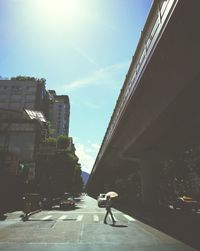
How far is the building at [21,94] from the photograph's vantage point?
4141 inches

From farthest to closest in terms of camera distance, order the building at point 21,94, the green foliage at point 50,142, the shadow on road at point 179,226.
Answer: the building at point 21,94, the green foliage at point 50,142, the shadow on road at point 179,226

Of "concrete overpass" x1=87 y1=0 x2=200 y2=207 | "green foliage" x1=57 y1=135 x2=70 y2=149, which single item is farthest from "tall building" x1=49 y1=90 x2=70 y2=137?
"concrete overpass" x1=87 y1=0 x2=200 y2=207

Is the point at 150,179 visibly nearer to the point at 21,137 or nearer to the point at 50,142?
the point at 21,137

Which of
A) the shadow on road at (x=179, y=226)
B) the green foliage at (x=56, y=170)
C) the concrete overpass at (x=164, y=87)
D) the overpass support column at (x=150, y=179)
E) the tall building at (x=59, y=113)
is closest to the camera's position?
the concrete overpass at (x=164, y=87)

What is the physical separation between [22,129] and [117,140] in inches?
1152

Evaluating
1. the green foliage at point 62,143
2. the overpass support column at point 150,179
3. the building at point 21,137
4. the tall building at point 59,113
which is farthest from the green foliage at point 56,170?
the tall building at point 59,113

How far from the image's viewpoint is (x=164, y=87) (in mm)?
17078

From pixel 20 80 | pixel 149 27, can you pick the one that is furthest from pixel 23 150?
pixel 20 80

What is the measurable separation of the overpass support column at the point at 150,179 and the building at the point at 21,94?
75583 mm

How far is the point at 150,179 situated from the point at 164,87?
19.6 m

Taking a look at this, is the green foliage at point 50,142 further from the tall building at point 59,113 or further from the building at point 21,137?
the tall building at point 59,113

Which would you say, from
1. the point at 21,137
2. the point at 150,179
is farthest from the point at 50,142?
the point at 150,179

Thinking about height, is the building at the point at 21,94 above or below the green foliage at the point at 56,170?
above

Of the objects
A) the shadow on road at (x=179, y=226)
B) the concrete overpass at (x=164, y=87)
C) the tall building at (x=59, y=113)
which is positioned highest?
the tall building at (x=59, y=113)
